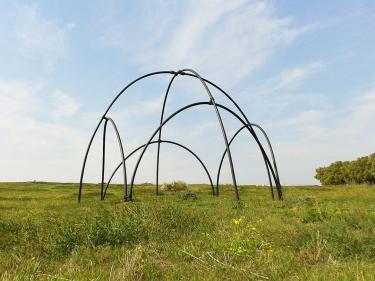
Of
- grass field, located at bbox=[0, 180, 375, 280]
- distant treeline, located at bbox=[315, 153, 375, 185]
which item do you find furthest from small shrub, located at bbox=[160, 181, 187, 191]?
distant treeline, located at bbox=[315, 153, 375, 185]

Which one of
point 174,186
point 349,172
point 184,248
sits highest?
point 349,172

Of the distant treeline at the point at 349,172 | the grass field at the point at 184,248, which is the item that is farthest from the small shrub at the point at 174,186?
the distant treeline at the point at 349,172

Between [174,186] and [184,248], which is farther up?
[174,186]

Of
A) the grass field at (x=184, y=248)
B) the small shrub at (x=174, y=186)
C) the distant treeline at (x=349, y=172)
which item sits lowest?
the grass field at (x=184, y=248)

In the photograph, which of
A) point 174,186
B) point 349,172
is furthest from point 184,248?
point 349,172

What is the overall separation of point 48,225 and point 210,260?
641 cm

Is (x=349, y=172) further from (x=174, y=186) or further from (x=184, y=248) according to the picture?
(x=184, y=248)

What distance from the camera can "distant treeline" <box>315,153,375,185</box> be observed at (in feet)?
178

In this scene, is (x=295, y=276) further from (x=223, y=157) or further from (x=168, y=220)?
(x=223, y=157)

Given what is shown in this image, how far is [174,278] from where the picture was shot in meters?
6.85

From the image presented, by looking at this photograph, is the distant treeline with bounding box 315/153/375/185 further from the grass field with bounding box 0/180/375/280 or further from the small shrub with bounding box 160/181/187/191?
the grass field with bounding box 0/180/375/280

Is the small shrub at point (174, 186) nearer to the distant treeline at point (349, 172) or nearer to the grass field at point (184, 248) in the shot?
the grass field at point (184, 248)

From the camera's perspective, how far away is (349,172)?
56.9 metres

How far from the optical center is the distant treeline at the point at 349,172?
54.4 meters
